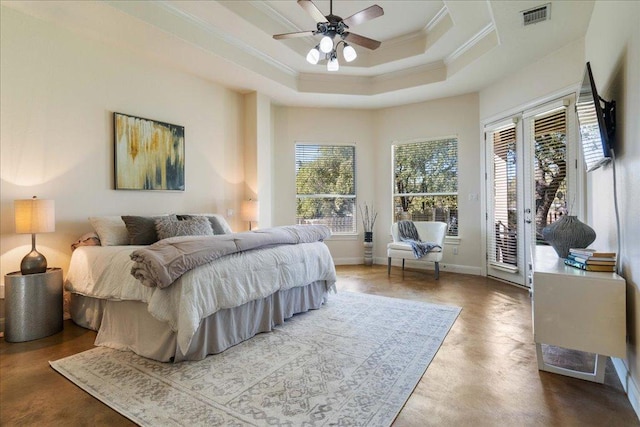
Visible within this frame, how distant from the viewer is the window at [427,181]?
5574mm

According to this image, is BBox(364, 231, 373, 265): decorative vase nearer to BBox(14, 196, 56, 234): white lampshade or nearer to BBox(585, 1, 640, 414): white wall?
BBox(585, 1, 640, 414): white wall

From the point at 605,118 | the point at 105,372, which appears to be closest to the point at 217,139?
the point at 105,372

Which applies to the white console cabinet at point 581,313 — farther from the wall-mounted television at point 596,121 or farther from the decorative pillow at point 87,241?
the decorative pillow at point 87,241

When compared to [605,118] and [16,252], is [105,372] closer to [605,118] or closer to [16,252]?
[16,252]

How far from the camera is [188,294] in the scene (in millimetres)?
2182

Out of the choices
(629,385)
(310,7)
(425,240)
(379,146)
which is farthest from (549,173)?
(310,7)

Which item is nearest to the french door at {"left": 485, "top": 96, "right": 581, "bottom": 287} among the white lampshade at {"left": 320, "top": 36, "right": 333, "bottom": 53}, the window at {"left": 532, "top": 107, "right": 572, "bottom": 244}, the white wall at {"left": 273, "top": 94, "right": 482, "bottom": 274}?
the window at {"left": 532, "top": 107, "right": 572, "bottom": 244}

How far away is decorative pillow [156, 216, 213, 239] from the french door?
12.6ft

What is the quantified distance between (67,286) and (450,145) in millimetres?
5558

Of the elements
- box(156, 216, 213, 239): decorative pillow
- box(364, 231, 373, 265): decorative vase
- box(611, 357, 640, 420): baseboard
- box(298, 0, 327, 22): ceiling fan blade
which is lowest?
box(611, 357, 640, 420): baseboard

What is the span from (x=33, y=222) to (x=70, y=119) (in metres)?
1.21

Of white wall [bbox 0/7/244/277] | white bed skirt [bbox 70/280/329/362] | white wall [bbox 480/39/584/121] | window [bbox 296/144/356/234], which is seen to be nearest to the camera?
white bed skirt [bbox 70/280/329/362]

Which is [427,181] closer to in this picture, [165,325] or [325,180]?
[325,180]

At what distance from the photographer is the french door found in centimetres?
378
